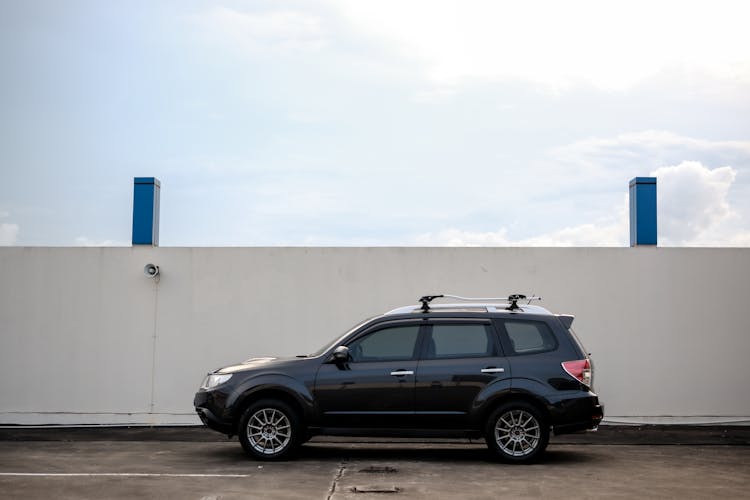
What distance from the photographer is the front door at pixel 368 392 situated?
10797 millimetres

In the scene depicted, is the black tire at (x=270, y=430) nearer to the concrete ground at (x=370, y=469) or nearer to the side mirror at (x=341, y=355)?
the concrete ground at (x=370, y=469)

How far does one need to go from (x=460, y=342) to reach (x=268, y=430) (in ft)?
8.08

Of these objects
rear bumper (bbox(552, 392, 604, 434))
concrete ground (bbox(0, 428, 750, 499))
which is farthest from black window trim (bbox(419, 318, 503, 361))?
concrete ground (bbox(0, 428, 750, 499))

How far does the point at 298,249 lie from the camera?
596 inches

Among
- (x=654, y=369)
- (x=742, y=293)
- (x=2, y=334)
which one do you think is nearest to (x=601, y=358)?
(x=654, y=369)

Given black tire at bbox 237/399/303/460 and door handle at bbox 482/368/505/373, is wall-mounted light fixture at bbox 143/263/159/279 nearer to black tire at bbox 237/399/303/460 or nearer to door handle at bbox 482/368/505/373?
black tire at bbox 237/399/303/460

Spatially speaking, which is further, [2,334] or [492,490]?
[2,334]

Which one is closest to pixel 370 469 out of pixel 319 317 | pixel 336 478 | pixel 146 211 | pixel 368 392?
pixel 336 478

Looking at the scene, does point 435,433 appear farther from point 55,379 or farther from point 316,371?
point 55,379

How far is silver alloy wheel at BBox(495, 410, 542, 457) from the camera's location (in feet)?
35.1

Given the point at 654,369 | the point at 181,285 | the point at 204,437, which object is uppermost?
the point at 181,285

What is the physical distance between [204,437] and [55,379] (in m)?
3.23

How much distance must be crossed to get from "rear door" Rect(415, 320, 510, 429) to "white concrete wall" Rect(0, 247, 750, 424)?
4.00 m

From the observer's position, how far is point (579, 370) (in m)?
10.8
